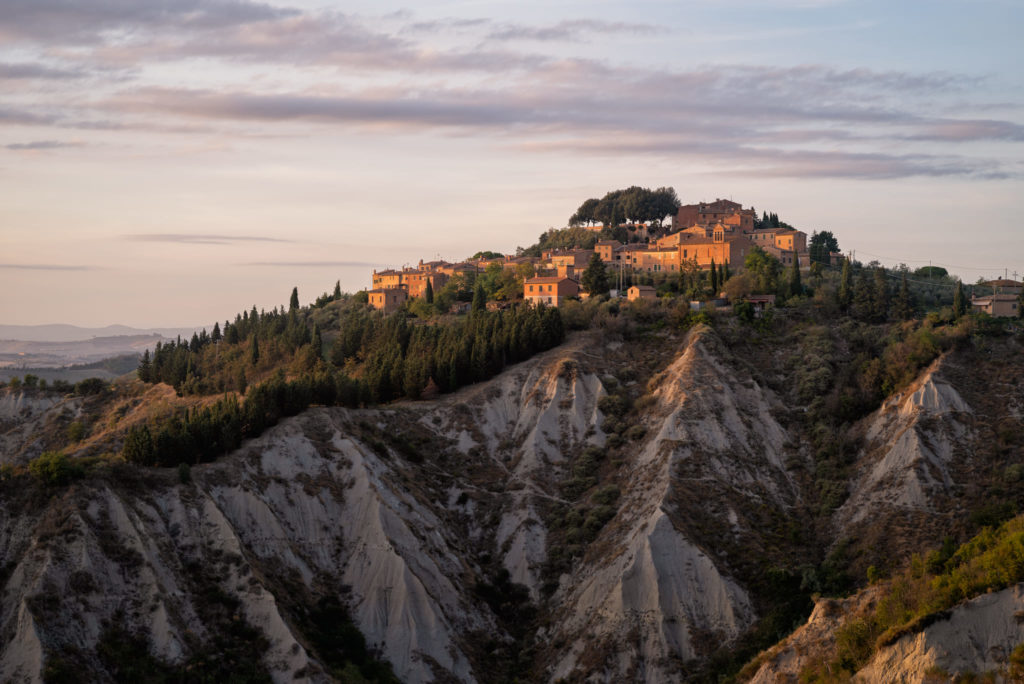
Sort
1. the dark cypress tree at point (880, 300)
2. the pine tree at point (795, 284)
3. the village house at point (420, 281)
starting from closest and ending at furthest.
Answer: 1. the dark cypress tree at point (880, 300)
2. the pine tree at point (795, 284)
3. the village house at point (420, 281)

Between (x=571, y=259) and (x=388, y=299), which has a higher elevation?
(x=571, y=259)

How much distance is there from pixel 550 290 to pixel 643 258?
1796cm

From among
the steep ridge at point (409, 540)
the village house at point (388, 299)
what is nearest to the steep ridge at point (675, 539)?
the steep ridge at point (409, 540)

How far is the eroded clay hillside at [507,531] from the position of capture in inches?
2200

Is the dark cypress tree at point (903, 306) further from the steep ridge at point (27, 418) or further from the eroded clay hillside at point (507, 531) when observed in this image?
the steep ridge at point (27, 418)

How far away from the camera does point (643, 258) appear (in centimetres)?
12338

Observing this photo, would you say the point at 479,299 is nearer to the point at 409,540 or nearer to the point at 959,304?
the point at 959,304

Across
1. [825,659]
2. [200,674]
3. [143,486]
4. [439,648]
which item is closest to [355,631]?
[439,648]

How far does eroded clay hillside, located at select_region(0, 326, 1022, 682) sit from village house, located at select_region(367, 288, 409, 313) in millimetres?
43737

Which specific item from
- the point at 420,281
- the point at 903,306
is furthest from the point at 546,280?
the point at 903,306

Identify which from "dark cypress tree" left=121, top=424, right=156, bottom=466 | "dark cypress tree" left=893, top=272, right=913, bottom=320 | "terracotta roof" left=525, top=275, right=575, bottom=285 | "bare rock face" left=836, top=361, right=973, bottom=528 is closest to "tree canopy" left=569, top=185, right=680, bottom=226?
"terracotta roof" left=525, top=275, right=575, bottom=285

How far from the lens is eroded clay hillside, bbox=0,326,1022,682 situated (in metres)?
55.9

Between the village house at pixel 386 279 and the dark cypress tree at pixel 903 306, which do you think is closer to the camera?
the dark cypress tree at pixel 903 306

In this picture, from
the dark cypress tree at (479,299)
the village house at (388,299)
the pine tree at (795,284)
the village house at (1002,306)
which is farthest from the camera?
the village house at (388,299)
